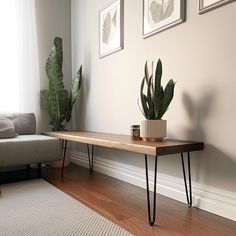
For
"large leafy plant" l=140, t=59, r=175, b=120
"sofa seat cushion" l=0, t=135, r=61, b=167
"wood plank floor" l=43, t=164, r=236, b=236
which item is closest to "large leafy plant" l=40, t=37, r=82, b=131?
"sofa seat cushion" l=0, t=135, r=61, b=167

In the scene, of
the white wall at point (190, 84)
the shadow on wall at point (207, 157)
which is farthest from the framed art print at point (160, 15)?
the shadow on wall at point (207, 157)

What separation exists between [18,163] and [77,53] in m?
1.54

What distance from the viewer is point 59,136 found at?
2.40 m

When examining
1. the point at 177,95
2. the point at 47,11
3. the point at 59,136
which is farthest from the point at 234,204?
the point at 47,11

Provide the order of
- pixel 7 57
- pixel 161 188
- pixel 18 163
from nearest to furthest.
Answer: pixel 161 188
pixel 18 163
pixel 7 57

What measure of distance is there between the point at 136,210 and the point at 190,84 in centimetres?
87

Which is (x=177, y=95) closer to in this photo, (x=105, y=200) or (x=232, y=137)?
(x=232, y=137)

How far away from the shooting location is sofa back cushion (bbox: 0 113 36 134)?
2689mm

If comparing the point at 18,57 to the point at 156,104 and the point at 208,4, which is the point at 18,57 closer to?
the point at 156,104

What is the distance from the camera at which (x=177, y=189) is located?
5.77 feet

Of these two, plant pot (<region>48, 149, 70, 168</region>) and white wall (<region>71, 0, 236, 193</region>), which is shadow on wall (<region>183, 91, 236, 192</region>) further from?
plant pot (<region>48, 149, 70, 168</region>)

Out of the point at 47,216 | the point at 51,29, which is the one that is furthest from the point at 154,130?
the point at 51,29

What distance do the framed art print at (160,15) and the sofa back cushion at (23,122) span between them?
1529 mm

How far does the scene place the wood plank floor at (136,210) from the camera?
51.3 inches
